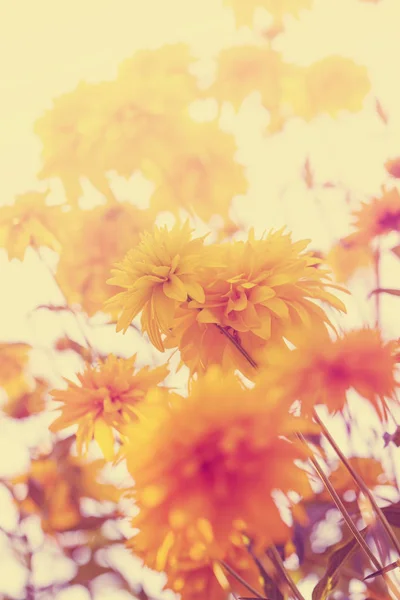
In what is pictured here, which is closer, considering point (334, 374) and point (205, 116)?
point (334, 374)

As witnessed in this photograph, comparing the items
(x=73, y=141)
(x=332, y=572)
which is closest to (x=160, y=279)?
(x=332, y=572)

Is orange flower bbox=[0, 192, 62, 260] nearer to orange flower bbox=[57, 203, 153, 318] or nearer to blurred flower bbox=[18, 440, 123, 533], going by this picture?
orange flower bbox=[57, 203, 153, 318]

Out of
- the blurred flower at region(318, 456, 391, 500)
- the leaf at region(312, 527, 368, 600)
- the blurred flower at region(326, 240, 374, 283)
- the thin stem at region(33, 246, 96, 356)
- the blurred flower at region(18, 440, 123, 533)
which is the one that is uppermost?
the thin stem at region(33, 246, 96, 356)

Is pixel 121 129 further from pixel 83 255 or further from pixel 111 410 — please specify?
pixel 111 410

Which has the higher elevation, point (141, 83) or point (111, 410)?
point (141, 83)

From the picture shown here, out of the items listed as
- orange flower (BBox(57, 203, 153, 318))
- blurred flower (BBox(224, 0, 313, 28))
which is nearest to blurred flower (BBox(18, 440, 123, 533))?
orange flower (BBox(57, 203, 153, 318))

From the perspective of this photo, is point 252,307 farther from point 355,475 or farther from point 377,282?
point 377,282

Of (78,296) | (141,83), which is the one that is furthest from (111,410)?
(141,83)
